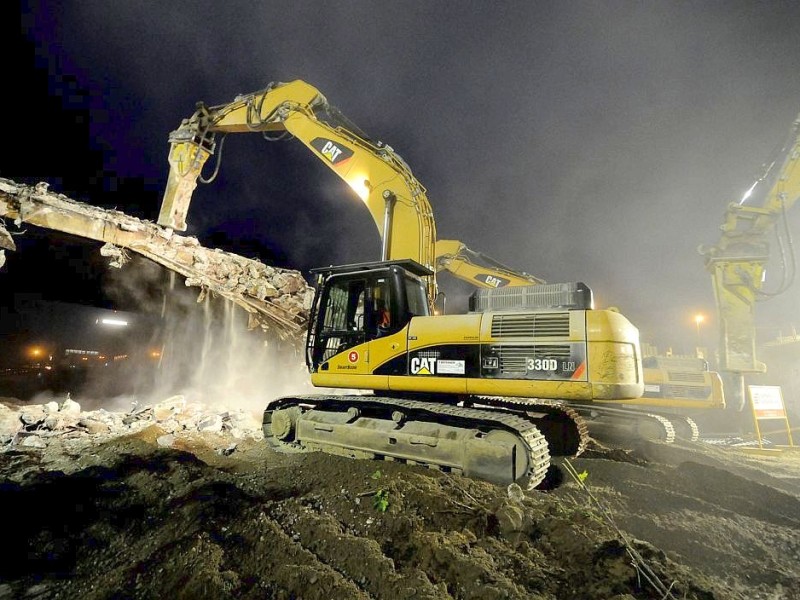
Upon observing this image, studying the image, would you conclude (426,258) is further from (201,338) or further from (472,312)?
(201,338)

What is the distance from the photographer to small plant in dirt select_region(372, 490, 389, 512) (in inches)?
137

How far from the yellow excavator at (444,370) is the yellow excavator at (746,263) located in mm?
8334

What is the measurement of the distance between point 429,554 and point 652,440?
22.1 ft

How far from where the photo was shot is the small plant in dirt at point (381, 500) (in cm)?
348

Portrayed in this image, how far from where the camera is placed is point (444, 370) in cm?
445

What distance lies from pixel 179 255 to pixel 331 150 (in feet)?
13.9

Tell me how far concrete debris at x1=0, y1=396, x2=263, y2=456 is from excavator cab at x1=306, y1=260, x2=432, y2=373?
8.40ft

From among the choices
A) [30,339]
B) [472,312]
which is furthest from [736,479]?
[30,339]

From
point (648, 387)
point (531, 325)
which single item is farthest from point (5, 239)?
point (648, 387)

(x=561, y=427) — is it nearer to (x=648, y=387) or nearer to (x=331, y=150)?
(x=648, y=387)

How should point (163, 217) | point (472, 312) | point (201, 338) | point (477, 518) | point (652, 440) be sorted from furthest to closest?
point (201, 338), point (163, 217), point (652, 440), point (472, 312), point (477, 518)

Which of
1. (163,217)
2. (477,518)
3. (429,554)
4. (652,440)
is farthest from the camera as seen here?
(163,217)

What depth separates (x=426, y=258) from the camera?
267 inches

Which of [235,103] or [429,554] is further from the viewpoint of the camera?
[235,103]
